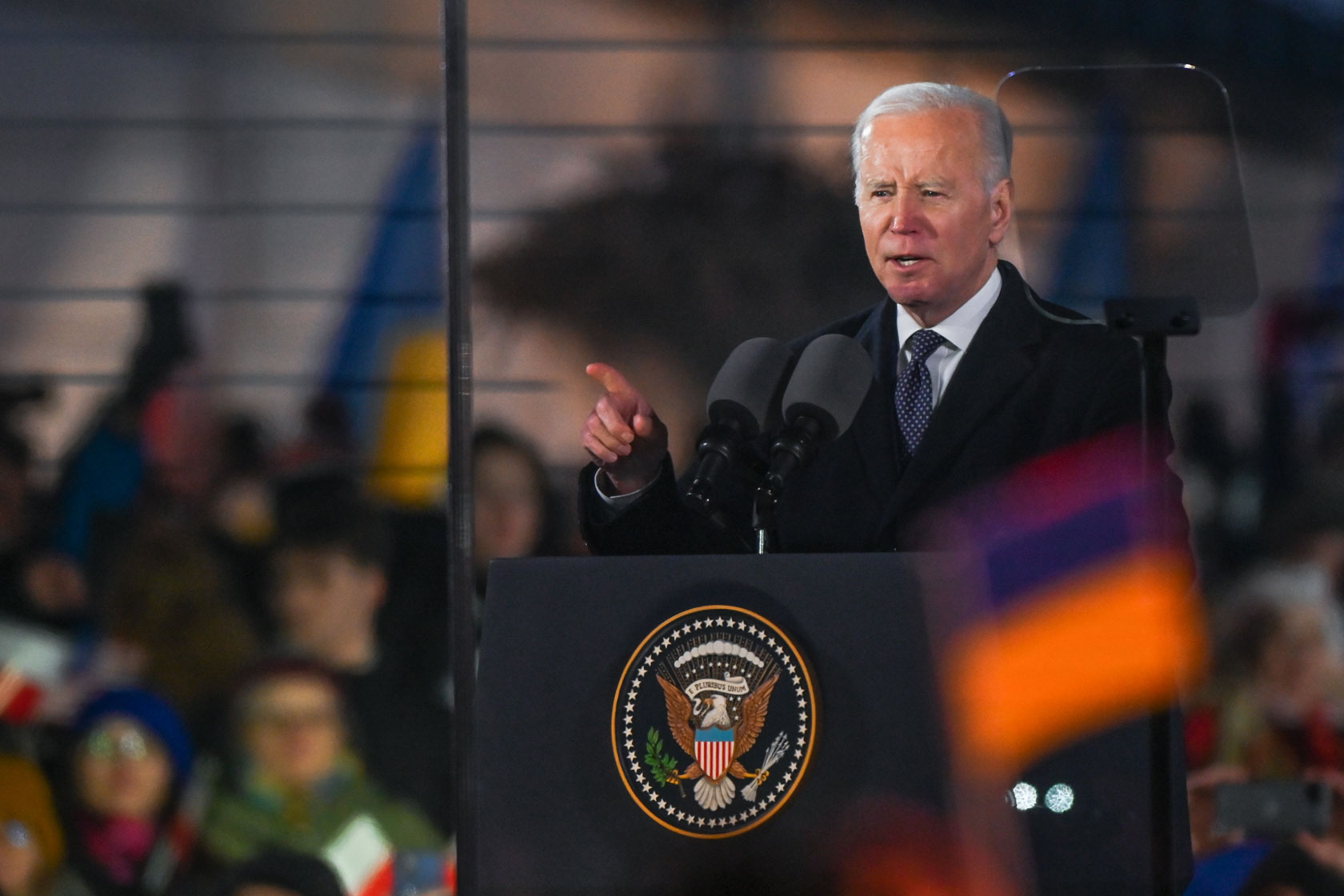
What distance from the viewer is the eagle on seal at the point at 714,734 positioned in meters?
0.79

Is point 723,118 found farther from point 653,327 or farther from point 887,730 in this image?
point 887,730

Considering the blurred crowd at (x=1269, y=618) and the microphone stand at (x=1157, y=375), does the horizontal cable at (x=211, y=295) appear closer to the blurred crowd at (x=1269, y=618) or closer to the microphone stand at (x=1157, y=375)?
the blurred crowd at (x=1269, y=618)

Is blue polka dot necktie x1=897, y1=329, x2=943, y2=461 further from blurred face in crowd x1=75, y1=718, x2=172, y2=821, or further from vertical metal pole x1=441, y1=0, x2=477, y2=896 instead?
blurred face in crowd x1=75, y1=718, x2=172, y2=821

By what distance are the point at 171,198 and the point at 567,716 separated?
2919mm

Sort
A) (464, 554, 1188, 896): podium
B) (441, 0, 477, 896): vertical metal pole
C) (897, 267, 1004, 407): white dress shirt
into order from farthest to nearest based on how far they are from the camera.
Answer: (441, 0, 477, 896): vertical metal pole < (897, 267, 1004, 407): white dress shirt < (464, 554, 1188, 896): podium

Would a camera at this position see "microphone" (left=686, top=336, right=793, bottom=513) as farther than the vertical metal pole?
No

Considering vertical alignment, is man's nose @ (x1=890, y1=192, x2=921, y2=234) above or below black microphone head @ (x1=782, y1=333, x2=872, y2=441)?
above

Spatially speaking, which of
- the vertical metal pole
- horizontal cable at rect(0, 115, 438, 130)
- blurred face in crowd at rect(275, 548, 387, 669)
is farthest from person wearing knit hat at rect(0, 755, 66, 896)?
the vertical metal pole

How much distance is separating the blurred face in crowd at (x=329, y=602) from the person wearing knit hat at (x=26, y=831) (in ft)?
2.05

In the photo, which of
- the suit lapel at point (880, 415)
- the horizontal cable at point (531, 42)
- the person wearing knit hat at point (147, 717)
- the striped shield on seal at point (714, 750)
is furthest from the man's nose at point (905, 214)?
the person wearing knit hat at point (147, 717)

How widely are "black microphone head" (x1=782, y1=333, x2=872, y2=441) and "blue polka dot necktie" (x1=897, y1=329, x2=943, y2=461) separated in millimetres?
158

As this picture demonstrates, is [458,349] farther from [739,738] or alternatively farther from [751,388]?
[739,738]

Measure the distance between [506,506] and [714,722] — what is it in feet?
7.10

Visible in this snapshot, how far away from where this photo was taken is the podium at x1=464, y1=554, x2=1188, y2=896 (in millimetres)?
783
